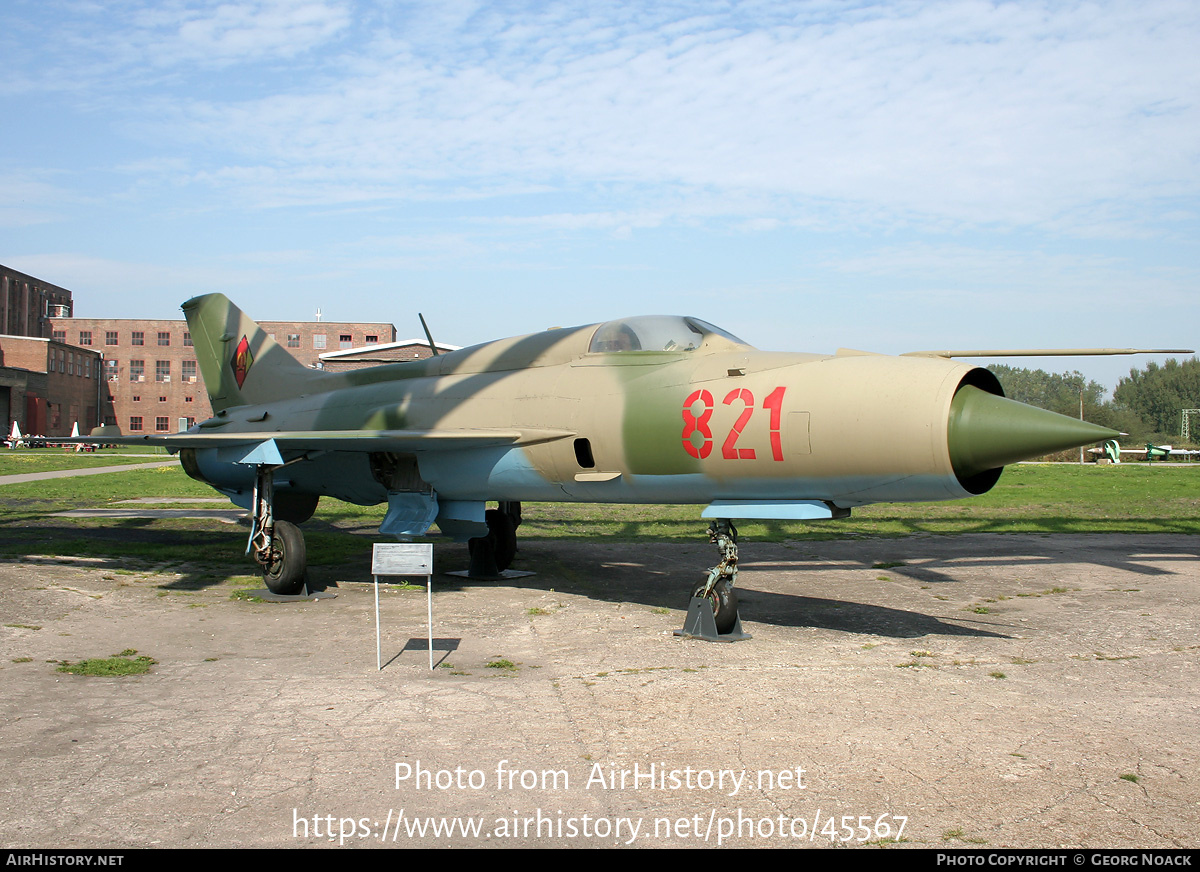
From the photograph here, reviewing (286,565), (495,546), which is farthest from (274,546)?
(495,546)

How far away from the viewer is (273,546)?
10547mm

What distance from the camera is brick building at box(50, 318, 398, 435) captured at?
84188 mm

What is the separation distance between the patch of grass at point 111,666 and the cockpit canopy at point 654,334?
513 cm

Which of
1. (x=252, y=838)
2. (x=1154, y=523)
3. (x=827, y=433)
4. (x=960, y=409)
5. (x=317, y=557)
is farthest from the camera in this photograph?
(x=1154, y=523)

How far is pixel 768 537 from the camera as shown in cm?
1662

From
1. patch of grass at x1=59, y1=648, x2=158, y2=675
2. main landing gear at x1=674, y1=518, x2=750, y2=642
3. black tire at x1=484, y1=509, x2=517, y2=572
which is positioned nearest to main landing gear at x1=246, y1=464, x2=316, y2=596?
black tire at x1=484, y1=509, x2=517, y2=572

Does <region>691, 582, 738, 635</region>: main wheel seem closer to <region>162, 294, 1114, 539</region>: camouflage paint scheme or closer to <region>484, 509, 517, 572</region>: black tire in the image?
<region>162, 294, 1114, 539</region>: camouflage paint scheme

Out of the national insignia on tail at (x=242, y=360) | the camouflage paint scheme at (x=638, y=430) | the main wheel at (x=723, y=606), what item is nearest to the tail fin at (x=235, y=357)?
the national insignia on tail at (x=242, y=360)

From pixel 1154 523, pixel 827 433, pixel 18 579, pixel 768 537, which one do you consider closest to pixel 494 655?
pixel 827 433

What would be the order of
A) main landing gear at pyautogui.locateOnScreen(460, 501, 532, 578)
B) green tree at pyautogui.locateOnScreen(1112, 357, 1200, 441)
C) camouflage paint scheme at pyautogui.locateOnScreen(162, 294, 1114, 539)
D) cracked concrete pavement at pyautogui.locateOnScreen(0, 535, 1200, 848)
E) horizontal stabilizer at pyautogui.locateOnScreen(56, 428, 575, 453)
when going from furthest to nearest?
green tree at pyautogui.locateOnScreen(1112, 357, 1200, 441)
main landing gear at pyautogui.locateOnScreen(460, 501, 532, 578)
horizontal stabilizer at pyautogui.locateOnScreen(56, 428, 575, 453)
camouflage paint scheme at pyautogui.locateOnScreen(162, 294, 1114, 539)
cracked concrete pavement at pyautogui.locateOnScreen(0, 535, 1200, 848)

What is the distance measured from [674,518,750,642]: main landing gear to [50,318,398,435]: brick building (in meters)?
80.5

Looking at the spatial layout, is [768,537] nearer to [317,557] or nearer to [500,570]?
[500,570]

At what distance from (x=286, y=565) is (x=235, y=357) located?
221 inches

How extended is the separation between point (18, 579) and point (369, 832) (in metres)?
9.19
